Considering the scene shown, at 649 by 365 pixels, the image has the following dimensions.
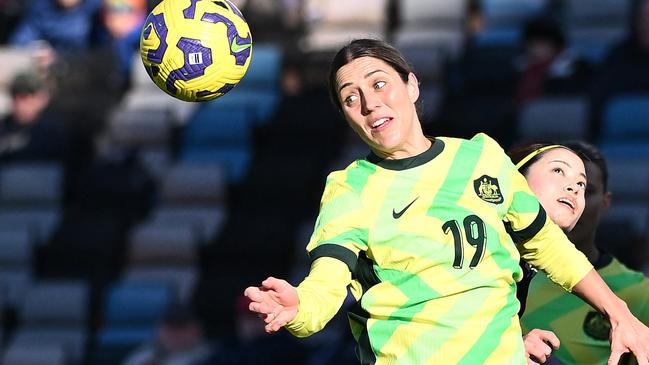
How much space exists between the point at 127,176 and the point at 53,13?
203 centimetres

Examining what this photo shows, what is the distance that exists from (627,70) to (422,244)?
20.2 ft

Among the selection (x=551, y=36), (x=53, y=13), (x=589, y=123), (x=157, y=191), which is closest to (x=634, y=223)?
(x=589, y=123)

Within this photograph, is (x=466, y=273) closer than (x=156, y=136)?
Yes

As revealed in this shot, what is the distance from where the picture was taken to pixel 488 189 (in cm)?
438

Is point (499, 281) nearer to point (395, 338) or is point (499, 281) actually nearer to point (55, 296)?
point (395, 338)

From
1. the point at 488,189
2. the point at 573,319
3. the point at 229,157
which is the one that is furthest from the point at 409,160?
the point at 229,157

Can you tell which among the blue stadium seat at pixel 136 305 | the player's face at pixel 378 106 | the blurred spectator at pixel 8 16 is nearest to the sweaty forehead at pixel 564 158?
the player's face at pixel 378 106

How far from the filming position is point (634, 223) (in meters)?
8.99

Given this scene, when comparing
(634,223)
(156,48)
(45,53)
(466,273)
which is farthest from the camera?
(45,53)

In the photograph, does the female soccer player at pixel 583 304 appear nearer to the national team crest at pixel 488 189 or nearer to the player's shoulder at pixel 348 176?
the national team crest at pixel 488 189

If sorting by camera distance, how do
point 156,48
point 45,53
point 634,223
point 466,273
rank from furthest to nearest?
1. point 45,53
2. point 634,223
3. point 156,48
4. point 466,273

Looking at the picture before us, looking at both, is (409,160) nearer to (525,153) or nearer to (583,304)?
(525,153)

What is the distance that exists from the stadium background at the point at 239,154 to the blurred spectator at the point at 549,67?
0.03m

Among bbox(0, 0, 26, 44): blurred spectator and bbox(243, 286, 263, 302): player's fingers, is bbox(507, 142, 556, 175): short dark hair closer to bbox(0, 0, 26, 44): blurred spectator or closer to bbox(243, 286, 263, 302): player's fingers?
bbox(243, 286, 263, 302): player's fingers
